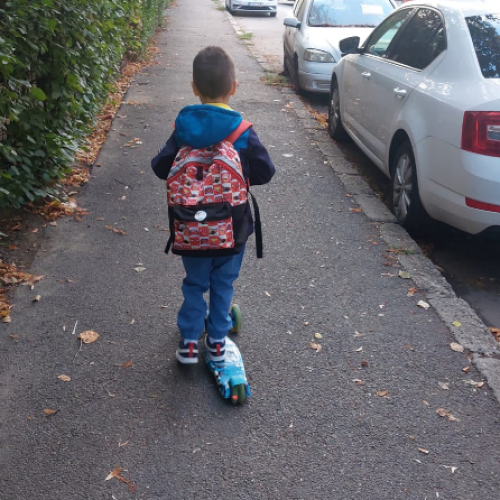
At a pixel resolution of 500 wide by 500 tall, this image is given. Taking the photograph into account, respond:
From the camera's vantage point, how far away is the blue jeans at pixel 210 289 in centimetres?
316

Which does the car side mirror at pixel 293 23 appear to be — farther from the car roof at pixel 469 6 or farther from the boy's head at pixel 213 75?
the boy's head at pixel 213 75

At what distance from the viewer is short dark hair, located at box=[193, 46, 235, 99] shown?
9.45 ft

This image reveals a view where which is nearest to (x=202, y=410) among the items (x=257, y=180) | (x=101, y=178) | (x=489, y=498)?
(x=257, y=180)

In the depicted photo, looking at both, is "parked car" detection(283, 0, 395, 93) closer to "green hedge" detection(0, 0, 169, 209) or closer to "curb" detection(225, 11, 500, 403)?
"curb" detection(225, 11, 500, 403)

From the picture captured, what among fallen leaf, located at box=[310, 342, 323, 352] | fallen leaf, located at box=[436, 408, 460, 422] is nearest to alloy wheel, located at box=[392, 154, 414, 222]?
fallen leaf, located at box=[310, 342, 323, 352]

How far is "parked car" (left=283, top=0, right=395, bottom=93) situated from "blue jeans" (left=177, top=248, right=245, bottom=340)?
7.45 m

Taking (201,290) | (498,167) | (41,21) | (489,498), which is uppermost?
(41,21)

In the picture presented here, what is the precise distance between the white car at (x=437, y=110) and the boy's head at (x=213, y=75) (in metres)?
2.03

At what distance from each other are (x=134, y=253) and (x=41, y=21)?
181 centimetres

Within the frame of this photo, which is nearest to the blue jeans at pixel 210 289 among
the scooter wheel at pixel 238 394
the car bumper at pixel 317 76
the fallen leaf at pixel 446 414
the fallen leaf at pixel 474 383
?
the scooter wheel at pixel 238 394

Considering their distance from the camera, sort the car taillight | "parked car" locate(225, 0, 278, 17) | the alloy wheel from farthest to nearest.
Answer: "parked car" locate(225, 0, 278, 17) → the alloy wheel → the car taillight

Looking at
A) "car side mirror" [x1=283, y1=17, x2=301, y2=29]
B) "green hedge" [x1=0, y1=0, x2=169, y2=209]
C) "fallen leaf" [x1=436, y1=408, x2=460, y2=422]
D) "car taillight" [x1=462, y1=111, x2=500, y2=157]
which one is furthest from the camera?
"car side mirror" [x1=283, y1=17, x2=301, y2=29]

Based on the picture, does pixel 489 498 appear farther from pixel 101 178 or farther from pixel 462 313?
pixel 101 178

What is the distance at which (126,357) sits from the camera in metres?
3.54
